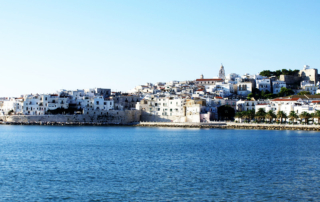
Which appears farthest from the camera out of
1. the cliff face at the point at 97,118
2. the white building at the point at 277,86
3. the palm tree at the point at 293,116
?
the white building at the point at 277,86

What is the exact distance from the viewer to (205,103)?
69125 millimetres

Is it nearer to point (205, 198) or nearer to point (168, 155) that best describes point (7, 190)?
point (205, 198)

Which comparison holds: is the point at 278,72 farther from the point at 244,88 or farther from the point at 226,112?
the point at 226,112

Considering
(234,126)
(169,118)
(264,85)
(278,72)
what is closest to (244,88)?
(264,85)

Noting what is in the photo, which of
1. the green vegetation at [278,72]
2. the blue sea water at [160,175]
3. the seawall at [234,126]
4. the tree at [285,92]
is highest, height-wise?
the green vegetation at [278,72]

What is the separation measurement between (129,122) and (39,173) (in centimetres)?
5178

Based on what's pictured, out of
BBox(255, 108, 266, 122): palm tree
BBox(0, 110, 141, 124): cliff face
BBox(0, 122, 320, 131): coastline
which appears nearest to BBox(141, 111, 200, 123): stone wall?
BBox(0, 122, 320, 131): coastline

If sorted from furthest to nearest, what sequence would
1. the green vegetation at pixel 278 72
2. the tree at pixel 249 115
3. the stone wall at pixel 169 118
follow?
the green vegetation at pixel 278 72 → the stone wall at pixel 169 118 → the tree at pixel 249 115

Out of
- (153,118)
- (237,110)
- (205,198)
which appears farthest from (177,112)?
(205,198)

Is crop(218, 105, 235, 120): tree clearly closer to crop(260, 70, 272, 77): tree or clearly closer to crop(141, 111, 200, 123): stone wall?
crop(141, 111, 200, 123): stone wall

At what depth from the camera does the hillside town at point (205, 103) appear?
63.0 m

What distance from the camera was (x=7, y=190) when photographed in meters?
16.5

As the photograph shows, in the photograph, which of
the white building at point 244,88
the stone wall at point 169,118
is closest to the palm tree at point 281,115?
the stone wall at point 169,118

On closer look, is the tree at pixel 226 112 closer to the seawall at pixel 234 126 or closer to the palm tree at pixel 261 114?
the seawall at pixel 234 126
